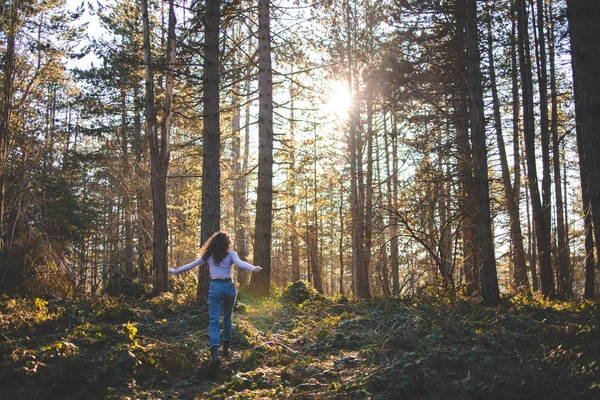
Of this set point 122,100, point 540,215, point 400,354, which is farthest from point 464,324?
point 122,100

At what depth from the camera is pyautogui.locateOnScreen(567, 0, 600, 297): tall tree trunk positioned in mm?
5020

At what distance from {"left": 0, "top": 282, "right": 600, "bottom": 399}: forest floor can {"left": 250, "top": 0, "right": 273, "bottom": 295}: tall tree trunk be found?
4.44 meters

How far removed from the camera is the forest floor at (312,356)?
4555 mm

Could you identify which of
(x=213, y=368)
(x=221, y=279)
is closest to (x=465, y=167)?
(x=221, y=279)

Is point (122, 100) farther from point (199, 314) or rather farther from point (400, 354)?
point (400, 354)

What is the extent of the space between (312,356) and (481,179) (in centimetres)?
581

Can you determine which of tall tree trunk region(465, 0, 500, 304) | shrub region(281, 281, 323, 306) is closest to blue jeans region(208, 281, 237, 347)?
shrub region(281, 281, 323, 306)

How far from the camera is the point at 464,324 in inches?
275

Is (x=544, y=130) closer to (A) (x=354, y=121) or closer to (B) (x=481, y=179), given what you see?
(B) (x=481, y=179)

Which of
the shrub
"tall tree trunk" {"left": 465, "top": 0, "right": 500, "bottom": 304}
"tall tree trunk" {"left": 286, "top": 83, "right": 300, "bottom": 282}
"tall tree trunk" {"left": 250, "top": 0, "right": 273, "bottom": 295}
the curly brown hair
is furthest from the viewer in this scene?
"tall tree trunk" {"left": 286, "top": 83, "right": 300, "bottom": 282}

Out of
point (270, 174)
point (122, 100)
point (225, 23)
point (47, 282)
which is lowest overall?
point (47, 282)

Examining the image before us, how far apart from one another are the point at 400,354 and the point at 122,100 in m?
23.9

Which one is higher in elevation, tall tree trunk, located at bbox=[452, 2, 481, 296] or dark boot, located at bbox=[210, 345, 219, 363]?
tall tree trunk, located at bbox=[452, 2, 481, 296]

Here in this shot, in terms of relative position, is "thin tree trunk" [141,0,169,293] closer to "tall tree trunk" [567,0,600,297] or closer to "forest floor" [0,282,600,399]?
"forest floor" [0,282,600,399]
